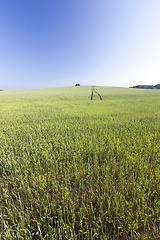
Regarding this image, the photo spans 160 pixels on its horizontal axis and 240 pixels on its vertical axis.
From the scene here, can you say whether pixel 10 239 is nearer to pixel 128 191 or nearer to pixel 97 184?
pixel 97 184

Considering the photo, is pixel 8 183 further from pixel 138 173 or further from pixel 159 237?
pixel 138 173

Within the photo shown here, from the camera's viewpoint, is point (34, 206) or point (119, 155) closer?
point (34, 206)

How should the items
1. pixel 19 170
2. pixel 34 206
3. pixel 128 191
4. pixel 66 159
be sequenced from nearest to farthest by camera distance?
1. pixel 34 206
2. pixel 128 191
3. pixel 19 170
4. pixel 66 159

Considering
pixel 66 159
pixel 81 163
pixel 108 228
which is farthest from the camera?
pixel 66 159

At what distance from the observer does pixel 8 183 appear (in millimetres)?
2709

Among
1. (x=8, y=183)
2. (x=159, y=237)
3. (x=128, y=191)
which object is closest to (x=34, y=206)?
(x=8, y=183)

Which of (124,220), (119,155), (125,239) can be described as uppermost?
A: (119,155)

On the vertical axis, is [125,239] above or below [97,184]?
below

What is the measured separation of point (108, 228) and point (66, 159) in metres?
2.09

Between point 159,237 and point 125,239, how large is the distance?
0.56m

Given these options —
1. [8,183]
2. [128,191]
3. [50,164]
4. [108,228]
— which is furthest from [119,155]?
[8,183]

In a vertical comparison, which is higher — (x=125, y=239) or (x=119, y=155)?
(x=119, y=155)

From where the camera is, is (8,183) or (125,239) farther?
(8,183)

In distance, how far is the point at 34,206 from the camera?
211 cm
